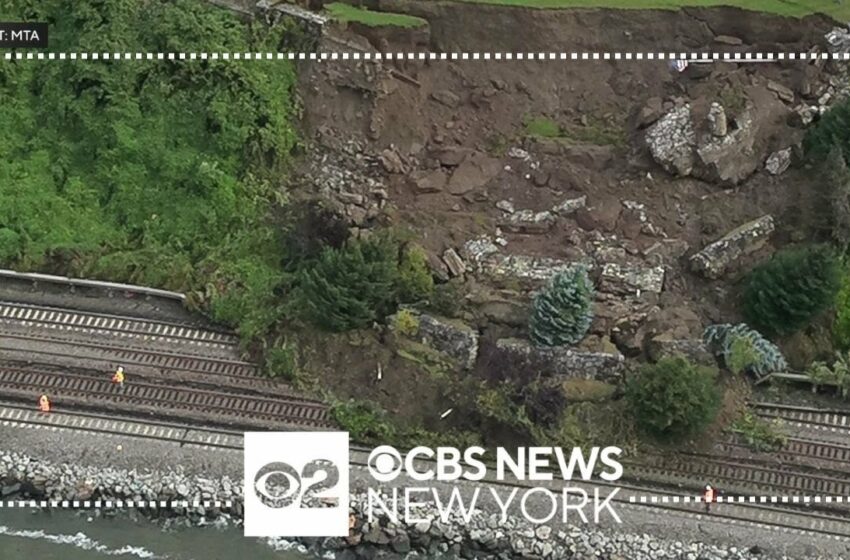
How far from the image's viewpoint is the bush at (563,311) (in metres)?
21.2

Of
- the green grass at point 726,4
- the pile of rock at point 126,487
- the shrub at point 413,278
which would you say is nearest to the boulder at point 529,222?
the shrub at point 413,278

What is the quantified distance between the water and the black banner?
1111 cm

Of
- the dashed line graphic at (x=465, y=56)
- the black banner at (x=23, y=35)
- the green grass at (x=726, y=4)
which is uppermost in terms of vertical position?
the green grass at (x=726, y=4)

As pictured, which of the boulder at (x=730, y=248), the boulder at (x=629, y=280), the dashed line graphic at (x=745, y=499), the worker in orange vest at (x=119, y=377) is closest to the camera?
the dashed line graphic at (x=745, y=499)

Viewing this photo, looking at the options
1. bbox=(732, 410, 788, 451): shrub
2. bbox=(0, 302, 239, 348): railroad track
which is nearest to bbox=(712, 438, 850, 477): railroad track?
bbox=(732, 410, 788, 451): shrub

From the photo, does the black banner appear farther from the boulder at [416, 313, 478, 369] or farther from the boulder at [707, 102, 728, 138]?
the boulder at [707, 102, 728, 138]

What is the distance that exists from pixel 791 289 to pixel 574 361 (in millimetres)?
4422

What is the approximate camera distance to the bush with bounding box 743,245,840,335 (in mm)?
21172

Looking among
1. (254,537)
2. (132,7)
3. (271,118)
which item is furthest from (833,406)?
(132,7)

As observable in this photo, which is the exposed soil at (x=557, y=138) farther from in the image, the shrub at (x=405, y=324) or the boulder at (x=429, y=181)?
the shrub at (x=405, y=324)

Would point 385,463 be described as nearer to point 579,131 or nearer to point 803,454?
point 803,454

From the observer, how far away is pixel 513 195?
79.8 ft

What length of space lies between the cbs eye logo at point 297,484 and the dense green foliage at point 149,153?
442 centimetres

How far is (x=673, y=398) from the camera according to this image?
66.7ft
